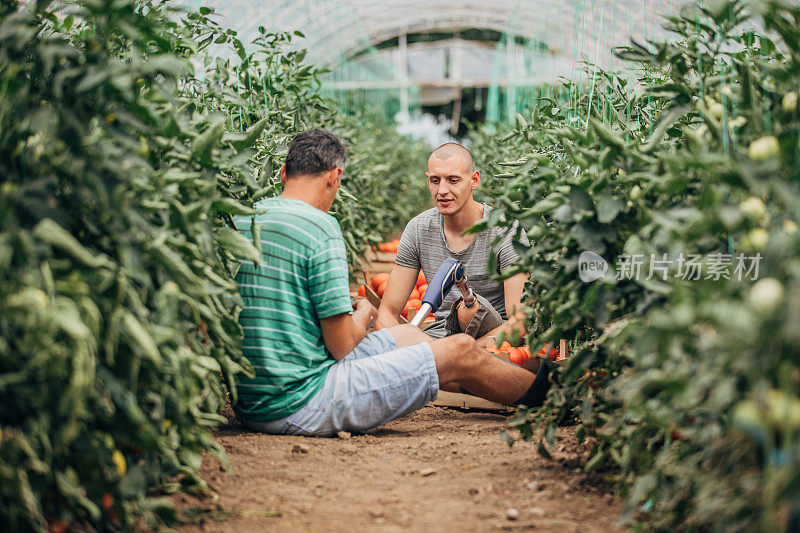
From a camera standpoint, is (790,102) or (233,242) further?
(233,242)

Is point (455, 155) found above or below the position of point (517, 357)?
above

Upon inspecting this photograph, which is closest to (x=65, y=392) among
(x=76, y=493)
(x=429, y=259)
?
(x=76, y=493)

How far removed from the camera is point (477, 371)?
2615 millimetres

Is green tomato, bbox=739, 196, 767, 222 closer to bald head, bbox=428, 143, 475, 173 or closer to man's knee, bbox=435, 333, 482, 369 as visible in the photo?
man's knee, bbox=435, 333, 482, 369

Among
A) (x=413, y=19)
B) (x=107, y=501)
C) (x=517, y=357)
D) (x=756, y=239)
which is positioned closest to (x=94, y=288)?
(x=107, y=501)

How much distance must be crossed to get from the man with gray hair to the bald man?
637 millimetres

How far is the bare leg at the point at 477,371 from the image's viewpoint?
2525mm

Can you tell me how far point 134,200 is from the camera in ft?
4.91

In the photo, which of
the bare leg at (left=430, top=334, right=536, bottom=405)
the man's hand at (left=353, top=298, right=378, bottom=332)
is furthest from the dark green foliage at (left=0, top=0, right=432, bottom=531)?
the bare leg at (left=430, top=334, right=536, bottom=405)

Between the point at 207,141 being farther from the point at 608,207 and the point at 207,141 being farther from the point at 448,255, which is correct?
the point at 448,255

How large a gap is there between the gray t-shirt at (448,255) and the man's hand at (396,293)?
44 mm

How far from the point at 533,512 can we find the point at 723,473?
1.97ft

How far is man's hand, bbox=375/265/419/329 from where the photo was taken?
343cm

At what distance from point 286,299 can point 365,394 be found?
1.48ft
